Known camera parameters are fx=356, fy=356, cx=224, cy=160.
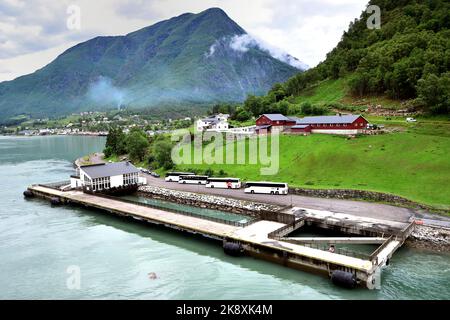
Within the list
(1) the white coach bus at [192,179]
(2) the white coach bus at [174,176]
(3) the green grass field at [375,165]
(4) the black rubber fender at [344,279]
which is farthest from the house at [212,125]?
(4) the black rubber fender at [344,279]

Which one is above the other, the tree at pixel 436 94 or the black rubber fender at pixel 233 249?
the tree at pixel 436 94

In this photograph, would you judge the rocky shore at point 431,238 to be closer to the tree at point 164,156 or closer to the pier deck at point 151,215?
the pier deck at point 151,215

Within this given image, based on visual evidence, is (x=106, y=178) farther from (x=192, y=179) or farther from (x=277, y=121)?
(x=277, y=121)

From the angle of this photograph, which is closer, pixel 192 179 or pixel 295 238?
pixel 295 238

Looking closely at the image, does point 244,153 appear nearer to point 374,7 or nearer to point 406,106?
point 406,106

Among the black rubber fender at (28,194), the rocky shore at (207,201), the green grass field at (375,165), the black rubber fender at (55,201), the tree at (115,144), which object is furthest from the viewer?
the tree at (115,144)

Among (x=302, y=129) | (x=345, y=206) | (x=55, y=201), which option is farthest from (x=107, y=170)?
(x=345, y=206)
